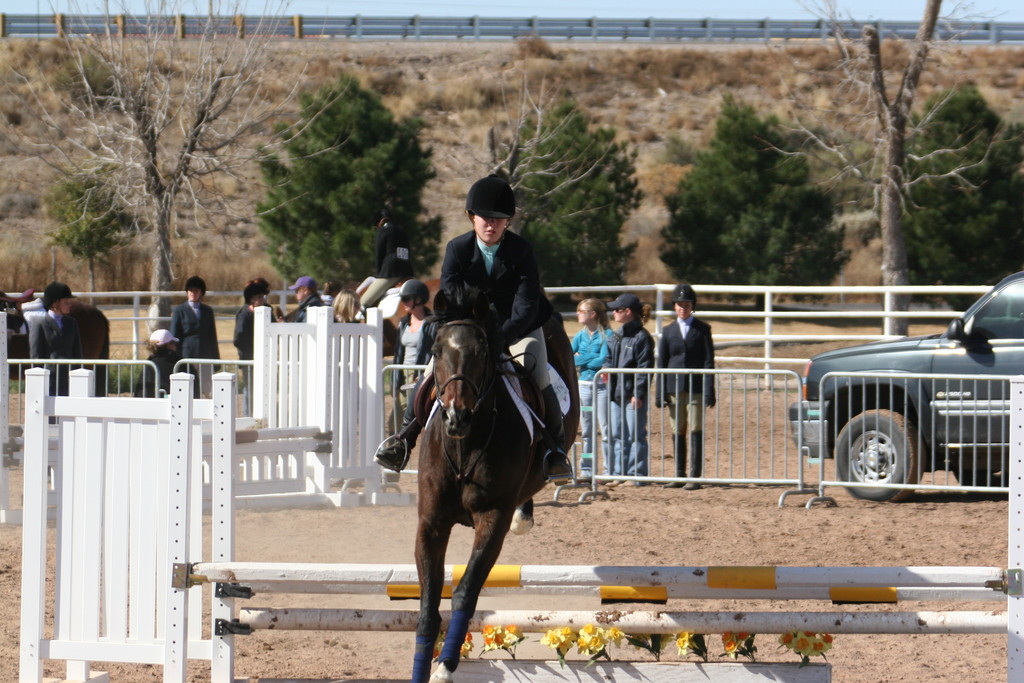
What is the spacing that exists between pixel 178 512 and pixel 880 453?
708 centimetres

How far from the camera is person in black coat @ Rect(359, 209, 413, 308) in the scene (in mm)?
15477

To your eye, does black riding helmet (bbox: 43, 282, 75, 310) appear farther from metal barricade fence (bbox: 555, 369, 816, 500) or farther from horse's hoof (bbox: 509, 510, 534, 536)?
horse's hoof (bbox: 509, 510, 534, 536)

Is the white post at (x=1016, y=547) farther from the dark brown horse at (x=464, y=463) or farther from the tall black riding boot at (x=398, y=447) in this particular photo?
the tall black riding boot at (x=398, y=447)

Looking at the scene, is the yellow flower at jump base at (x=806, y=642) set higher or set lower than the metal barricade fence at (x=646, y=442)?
lower

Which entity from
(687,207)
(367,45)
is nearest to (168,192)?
(687,207)

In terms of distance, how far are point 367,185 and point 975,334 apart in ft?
69.7

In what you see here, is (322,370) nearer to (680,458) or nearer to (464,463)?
(680,458)

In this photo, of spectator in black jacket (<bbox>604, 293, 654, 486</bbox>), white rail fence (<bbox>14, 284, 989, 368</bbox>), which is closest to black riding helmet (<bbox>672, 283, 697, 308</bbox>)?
spectator in black jacket (<bbox>604, 293, 654, 486</bbox>)

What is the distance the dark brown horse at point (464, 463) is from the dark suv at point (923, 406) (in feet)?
18.8

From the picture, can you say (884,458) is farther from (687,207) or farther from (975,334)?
(687,207)

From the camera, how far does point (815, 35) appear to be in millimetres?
56469

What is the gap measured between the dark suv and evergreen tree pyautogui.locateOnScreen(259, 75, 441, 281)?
1984 cm

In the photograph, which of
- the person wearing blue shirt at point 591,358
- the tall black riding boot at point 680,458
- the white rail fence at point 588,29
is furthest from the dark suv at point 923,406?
the white rail fence at point 588,29

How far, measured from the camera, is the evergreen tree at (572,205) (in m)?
29.7
